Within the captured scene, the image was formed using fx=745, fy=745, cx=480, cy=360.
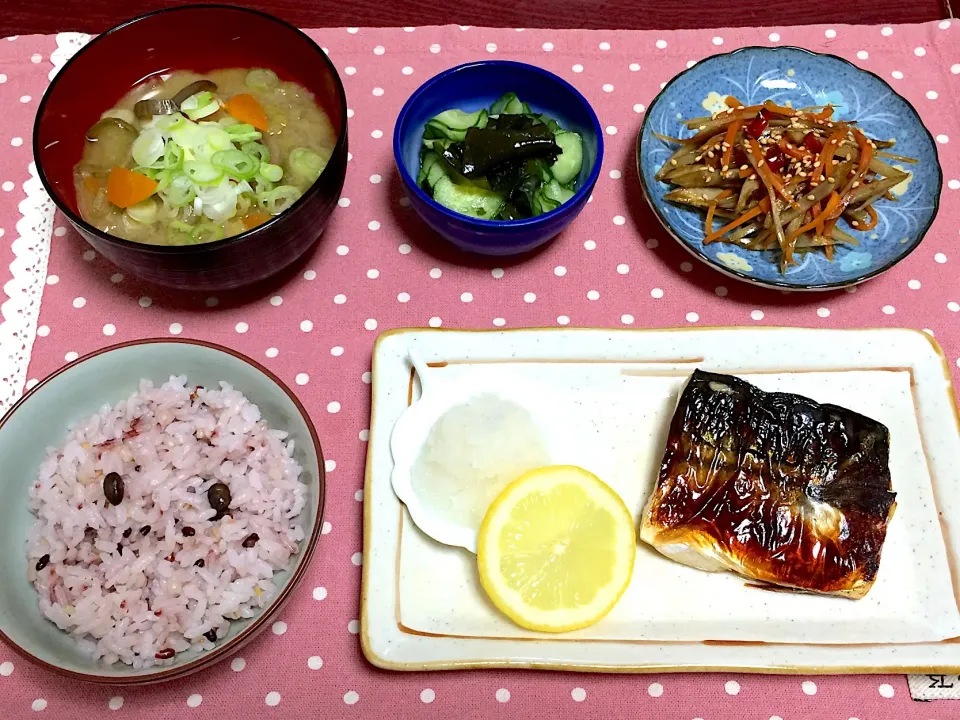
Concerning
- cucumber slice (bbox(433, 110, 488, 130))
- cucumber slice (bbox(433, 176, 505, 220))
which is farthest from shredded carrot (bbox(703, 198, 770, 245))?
cucumber slice (bbox(433, 110, 488, 130))

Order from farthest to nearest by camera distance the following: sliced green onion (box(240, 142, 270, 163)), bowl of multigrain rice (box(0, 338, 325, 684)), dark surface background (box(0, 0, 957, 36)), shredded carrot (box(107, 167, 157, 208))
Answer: dark surface background (box(0, 0, 957, 36)), sliced green onion (box(240, 142, 270, 163)), shredded carrot (box(107, 167, 157, 208)), bowl of multigrain rice (box(0, 338, 325, 684))

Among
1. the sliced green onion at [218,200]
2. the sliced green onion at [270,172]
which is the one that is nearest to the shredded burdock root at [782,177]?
the sliced green onion at [270,172]

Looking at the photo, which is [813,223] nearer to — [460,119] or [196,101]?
[460,119]

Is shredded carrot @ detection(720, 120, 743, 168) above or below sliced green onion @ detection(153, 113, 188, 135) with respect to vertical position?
above

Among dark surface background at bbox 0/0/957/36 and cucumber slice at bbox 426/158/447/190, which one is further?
dark surface background at bbox 0/0/957/36

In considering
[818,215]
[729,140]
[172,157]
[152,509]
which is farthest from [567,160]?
[152,509]

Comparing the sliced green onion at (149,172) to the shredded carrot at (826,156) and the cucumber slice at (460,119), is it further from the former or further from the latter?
the shredded carrot at (826,156)

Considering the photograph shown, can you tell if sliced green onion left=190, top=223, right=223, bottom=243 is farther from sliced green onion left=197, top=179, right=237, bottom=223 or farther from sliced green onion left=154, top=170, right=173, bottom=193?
sliced green onion left=154, top=170, right=173, bottom=193

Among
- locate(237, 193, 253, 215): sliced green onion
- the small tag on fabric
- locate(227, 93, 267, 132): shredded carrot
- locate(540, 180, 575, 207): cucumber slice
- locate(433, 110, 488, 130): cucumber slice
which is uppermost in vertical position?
locate(433, 110, 488, 130): cucumber slice
